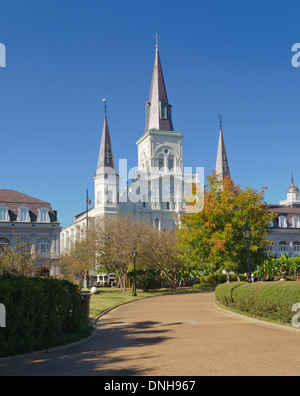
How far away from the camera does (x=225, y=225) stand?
32031mm

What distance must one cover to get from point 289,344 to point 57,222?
176ft

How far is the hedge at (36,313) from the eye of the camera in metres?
9.90

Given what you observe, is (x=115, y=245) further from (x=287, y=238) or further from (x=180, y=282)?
(x=287, y=238)

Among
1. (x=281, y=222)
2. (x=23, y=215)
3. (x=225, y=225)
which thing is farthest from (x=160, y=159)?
(x=225, y=225)

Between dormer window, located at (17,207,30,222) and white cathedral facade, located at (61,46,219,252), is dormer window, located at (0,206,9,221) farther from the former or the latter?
white cathedral facade, located at (61,46,219,252)

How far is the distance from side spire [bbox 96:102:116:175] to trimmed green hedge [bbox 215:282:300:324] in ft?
180

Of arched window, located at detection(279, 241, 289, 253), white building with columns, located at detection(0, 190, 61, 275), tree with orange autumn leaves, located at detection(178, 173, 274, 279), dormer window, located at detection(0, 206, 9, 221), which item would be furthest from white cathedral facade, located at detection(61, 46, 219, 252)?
tree with orange autumn leaves, located at detection(178, 173, 274, 279)

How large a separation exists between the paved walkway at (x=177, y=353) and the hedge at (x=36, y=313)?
0.51 m

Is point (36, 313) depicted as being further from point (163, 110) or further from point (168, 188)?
point (163, 110)

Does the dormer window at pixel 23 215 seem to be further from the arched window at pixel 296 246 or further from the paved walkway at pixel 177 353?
the arched window at pixel 296 246

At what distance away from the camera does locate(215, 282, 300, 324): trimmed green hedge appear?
13.8 metres

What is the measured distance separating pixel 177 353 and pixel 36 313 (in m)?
3.71

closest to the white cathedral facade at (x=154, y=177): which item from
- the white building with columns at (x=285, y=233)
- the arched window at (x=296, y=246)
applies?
the white building with columns at (x=285, y=233)

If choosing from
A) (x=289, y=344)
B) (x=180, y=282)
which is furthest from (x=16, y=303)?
(x=180, y=282)
